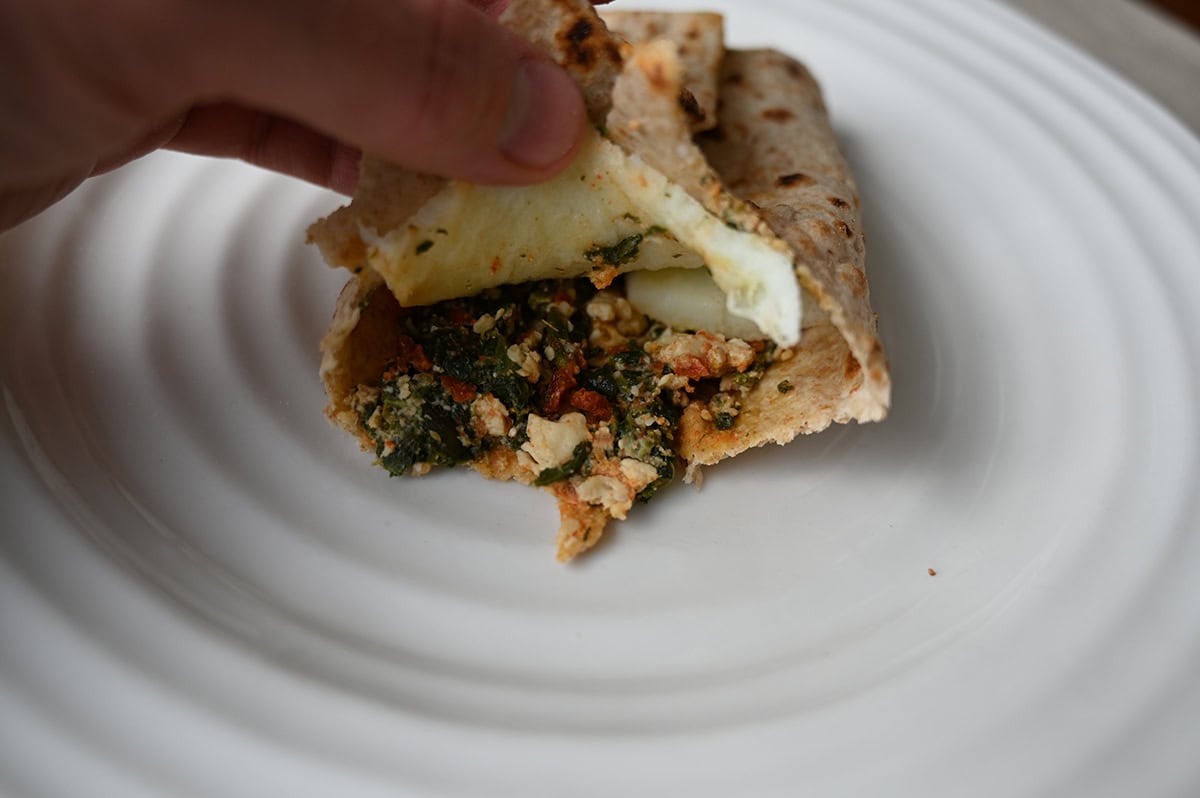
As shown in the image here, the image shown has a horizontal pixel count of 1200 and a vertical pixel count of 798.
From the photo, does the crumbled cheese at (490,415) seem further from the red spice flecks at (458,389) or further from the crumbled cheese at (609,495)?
the crumbled cheese at (609,495)

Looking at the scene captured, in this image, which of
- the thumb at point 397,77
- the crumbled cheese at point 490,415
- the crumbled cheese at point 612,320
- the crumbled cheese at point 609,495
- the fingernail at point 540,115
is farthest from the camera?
the crumbled cheese at point 612,320

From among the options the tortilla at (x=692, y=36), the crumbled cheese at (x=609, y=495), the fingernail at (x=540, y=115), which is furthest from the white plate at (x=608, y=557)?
the fingernail at (x=540, y=115)

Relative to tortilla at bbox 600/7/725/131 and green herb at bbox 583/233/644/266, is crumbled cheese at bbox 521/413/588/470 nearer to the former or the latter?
green herb at bbox 583/233/644/266

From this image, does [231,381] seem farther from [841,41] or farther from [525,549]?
[841,41]

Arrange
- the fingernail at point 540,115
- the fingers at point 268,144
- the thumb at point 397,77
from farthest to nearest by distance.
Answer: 1. the fingers at point 268,144
2. the fingernail at point 540,115
3. the thumb at point 397,77

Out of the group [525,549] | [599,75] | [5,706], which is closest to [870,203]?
[599,75]

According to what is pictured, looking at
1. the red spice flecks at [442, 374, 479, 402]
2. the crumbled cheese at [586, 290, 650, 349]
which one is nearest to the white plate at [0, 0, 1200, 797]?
the red spice flecks at [442, 374, 479, 402]
